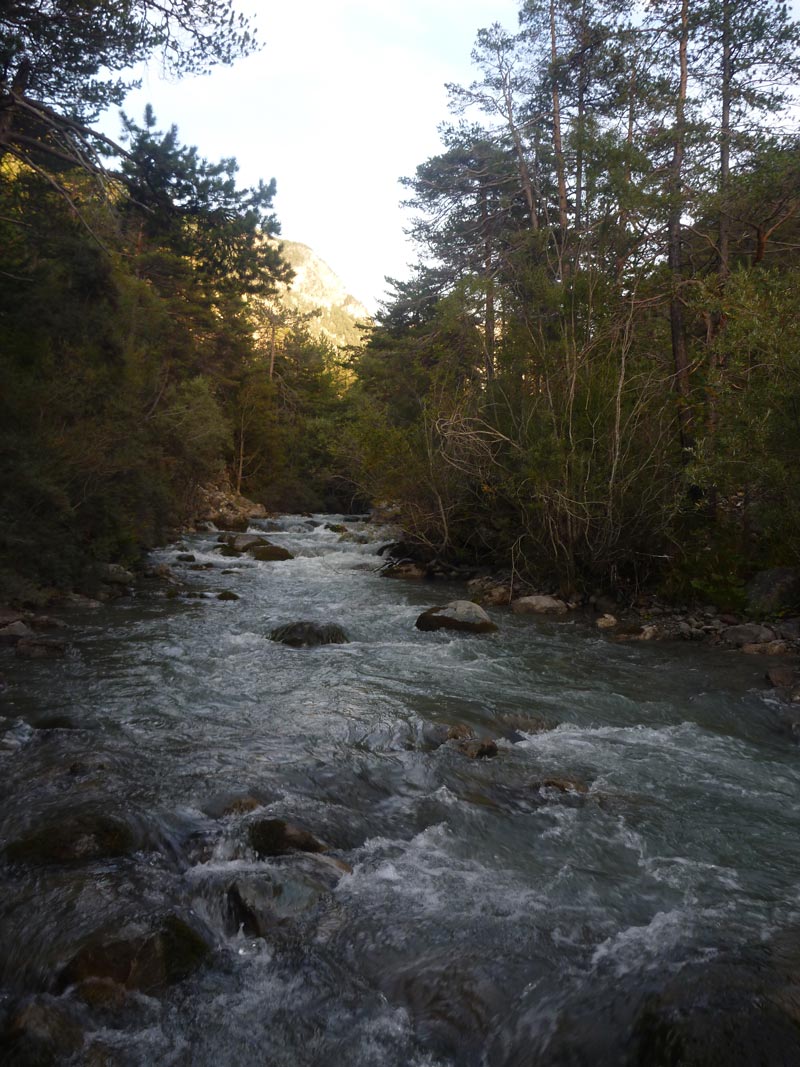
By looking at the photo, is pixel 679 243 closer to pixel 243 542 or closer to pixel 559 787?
pixel 559 787

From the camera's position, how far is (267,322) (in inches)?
1836

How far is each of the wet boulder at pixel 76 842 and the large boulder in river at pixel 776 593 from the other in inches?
354

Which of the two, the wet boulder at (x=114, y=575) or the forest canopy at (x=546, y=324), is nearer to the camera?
the forest canopy at (x=546, y=324)

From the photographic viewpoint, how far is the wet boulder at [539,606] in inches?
479

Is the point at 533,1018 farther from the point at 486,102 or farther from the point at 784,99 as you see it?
the point at 486,102

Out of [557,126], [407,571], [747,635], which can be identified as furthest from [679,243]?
[407,571]

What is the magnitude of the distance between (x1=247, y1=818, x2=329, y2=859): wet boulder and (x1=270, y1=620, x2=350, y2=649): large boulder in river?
526 centimetres

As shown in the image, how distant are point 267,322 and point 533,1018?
155 ft

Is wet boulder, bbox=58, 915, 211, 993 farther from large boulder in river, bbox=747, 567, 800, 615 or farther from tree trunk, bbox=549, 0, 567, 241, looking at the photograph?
tree trunk, bbox=549, 0, 567, 241

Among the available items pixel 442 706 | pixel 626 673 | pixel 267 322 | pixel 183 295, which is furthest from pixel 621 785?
pixel 267 322


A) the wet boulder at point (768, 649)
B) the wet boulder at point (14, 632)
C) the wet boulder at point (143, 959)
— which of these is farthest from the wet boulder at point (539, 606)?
the wet boulder at point (143, 959)

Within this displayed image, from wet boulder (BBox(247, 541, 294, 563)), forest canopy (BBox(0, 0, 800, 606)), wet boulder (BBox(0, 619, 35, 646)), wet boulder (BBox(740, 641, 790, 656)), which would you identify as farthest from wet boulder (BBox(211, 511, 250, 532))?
wet boulder (BBox(740, 641, 790, 656))

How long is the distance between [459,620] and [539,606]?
213 cm

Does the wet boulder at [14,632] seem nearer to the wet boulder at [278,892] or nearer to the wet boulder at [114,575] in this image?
the wet boulder at [114,575]
